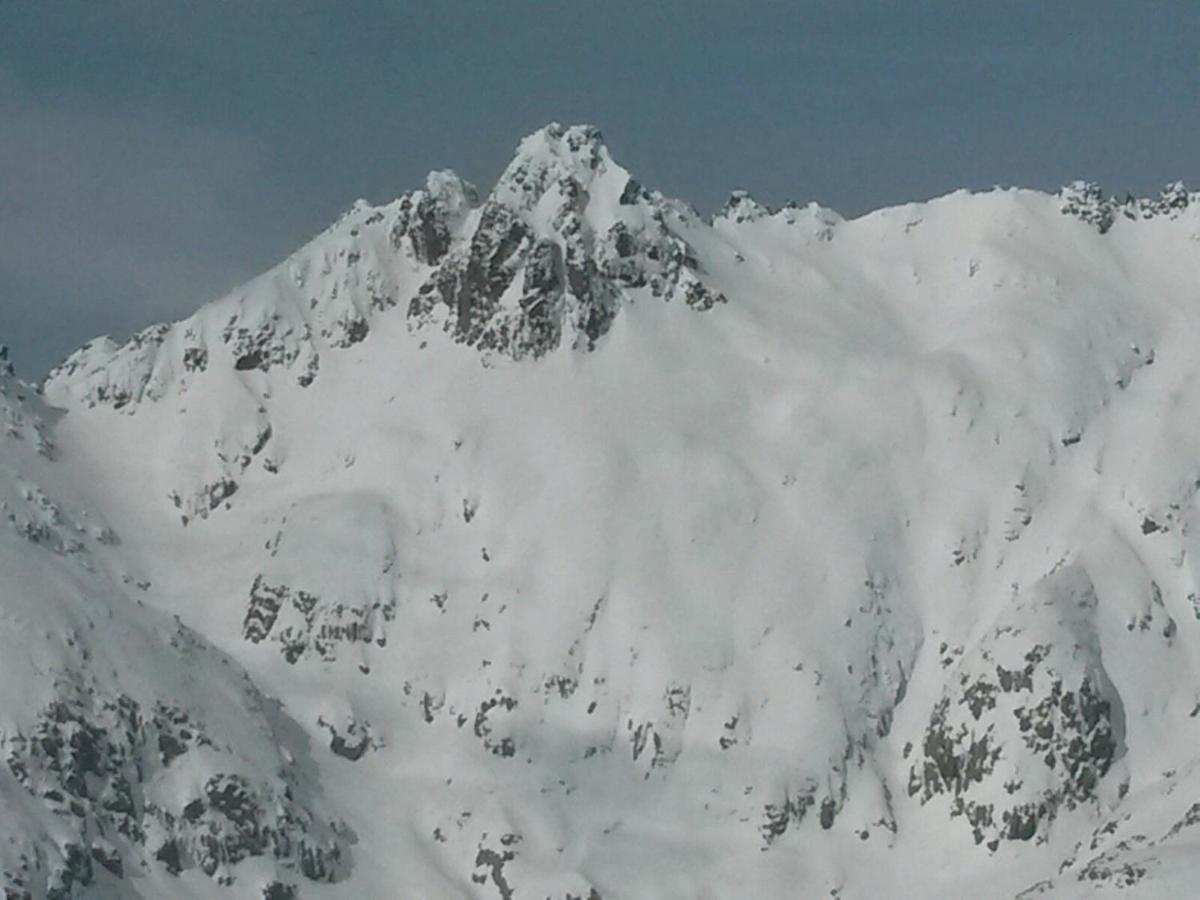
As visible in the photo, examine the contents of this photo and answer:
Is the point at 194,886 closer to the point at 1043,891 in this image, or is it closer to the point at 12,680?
the point at 12,680

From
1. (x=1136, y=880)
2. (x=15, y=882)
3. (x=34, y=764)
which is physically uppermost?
(x=34, y=764)

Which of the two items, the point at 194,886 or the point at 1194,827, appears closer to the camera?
the point at 1194,827

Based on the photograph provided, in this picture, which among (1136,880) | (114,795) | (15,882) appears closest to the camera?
(1136,880)

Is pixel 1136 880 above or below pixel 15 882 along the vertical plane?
below

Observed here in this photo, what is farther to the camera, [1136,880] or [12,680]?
[12,680]

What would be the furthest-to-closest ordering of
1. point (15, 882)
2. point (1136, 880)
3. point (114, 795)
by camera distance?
1. point (114, 795)
2. point (15, 882)
3. point (1136, 880)

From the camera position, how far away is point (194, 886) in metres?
199

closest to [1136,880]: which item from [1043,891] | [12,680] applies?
[1043,891]

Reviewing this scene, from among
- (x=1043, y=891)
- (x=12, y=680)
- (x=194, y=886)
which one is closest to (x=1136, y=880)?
(x=1043, y=891)

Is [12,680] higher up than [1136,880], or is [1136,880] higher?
[12,680]

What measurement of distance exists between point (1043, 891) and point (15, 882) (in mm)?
76904

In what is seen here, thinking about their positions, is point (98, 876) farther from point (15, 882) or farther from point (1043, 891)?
point (1043, 891)

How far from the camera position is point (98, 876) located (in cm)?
19175

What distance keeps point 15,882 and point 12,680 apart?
21730 millimetres
